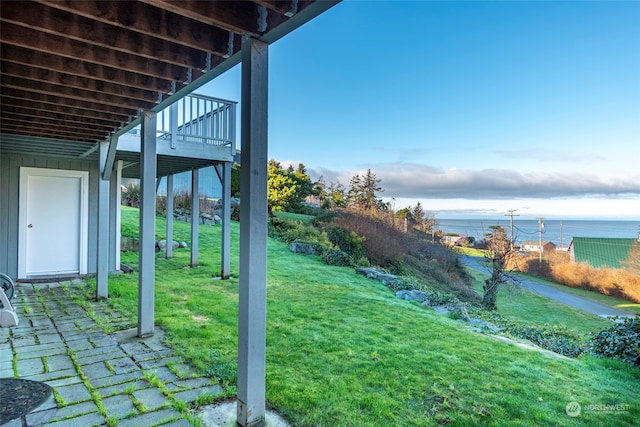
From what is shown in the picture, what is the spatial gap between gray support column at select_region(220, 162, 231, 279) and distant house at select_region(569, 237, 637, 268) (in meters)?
11.6

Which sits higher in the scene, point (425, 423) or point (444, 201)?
point (444, 201)

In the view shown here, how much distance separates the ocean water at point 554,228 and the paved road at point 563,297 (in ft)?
3.84

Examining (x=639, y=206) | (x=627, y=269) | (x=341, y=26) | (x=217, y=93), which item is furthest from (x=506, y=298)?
(x=217, y=93)

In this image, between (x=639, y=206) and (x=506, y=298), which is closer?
(x=506, y=298)

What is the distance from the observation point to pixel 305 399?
2283mm

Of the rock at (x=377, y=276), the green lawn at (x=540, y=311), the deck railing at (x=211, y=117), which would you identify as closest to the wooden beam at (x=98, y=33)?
the deck railing at (x=211, y=117)

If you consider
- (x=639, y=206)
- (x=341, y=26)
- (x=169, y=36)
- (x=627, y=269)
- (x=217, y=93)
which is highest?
(x=341, y=26)

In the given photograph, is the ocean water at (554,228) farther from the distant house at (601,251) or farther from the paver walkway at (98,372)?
the paver walkway at (98,372)

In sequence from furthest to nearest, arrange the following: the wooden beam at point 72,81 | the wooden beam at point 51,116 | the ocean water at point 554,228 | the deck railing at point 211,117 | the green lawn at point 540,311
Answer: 1. the ocean water at point 554,228
2. the green lawn at point 540,311
3. the deck railing at point 211,117
4. the wooden beam at point 51,116
5. the wooden beam at point 72,81

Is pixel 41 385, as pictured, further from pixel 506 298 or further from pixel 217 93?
pixel 506 298

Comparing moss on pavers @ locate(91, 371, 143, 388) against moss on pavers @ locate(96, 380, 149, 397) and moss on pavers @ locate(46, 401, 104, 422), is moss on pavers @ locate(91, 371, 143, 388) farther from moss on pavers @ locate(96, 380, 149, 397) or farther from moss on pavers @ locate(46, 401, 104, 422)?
moss on pavers @ locate(46, 401, 104, 422)

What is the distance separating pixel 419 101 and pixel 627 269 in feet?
27.2

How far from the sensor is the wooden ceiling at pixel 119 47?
1.89 meters

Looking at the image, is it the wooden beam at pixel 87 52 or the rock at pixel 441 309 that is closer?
the wooden beam at pixel 87 52
